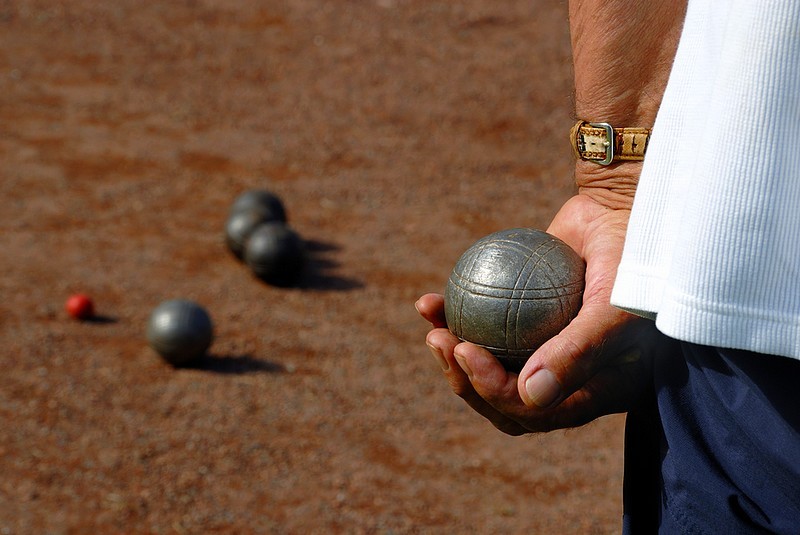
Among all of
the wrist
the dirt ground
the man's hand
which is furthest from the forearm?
the dirt ground

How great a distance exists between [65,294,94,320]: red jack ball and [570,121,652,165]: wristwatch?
20.4 feet

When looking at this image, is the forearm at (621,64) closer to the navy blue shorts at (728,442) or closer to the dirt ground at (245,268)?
the navy blue shorts at (728,442)

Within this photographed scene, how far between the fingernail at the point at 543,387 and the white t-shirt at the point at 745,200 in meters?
0.50

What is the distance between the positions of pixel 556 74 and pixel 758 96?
12.6 meters

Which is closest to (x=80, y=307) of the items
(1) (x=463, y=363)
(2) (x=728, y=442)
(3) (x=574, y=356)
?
(1) (x=463, y=363)

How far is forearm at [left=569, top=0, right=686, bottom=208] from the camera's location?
2.79 metres

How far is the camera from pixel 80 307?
27.6 feet

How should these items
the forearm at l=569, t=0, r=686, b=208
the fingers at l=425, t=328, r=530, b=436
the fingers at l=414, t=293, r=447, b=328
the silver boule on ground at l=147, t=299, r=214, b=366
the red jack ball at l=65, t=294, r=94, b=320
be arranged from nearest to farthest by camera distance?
the forearm at l=569, t=0, r=686, b=208 → the fingers at l=425, t=328, r=530, b=436 → the fingers at l=414, t=293, r=447, b=328 → the silver boule on ground at l=147, t=299, r=214, b=366 → the red jack ball at l=65, t=294, r=94, b=320

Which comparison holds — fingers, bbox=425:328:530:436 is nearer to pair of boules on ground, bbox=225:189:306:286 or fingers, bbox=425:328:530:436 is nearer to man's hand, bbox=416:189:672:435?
man's hand, bbox=416:189:672:435

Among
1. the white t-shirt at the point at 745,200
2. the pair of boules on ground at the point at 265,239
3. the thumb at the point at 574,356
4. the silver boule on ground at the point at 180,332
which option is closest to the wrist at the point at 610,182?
the thumb at the point at 574,356

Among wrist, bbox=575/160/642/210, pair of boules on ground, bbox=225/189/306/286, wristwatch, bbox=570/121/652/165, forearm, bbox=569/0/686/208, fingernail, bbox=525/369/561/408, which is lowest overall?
pair of boules on ground, bbox=225/189/306/286

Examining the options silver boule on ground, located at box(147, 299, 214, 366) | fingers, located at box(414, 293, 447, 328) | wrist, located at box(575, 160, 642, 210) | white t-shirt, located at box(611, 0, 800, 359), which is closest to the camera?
white t-shirt, located at box(611, 0, 800, 359)

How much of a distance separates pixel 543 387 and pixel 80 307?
6.54 metres

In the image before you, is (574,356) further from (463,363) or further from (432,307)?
(432,307)
